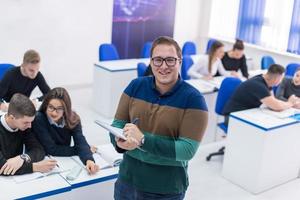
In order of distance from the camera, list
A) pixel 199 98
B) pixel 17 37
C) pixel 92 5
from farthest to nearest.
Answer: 1. pixel 92 5
2. pixel 17 37
3. pixel 199 98

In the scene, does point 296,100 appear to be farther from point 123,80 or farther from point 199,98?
point 199,98

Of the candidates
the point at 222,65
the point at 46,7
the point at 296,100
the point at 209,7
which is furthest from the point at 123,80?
the point at 209,7

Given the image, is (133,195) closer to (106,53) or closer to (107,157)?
(107,157)

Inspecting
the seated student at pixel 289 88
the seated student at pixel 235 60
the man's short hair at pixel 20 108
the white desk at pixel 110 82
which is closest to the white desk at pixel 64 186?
the man's short hair at pixel 20 108

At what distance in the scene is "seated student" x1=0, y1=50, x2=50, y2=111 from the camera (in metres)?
3.81

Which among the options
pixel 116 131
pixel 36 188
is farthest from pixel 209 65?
pixel 116 131

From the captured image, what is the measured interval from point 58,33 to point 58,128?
157 inches

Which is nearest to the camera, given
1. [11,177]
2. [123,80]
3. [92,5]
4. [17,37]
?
[11,177]

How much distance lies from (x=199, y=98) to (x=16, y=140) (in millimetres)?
1457

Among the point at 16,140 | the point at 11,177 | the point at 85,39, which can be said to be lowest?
the point at 11,177

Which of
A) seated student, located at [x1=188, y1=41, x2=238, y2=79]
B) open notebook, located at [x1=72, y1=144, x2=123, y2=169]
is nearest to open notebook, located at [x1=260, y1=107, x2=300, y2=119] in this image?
seated student, located at [x1=188, y1=41, x2=238, y2=79]

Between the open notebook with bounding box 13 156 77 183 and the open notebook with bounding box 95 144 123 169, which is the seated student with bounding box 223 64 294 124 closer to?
the open notebook with bounding box 95 144 123 169

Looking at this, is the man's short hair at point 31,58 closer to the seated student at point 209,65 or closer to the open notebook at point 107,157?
the open notebook at point 107,157

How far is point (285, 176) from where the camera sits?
4098 millimetres
